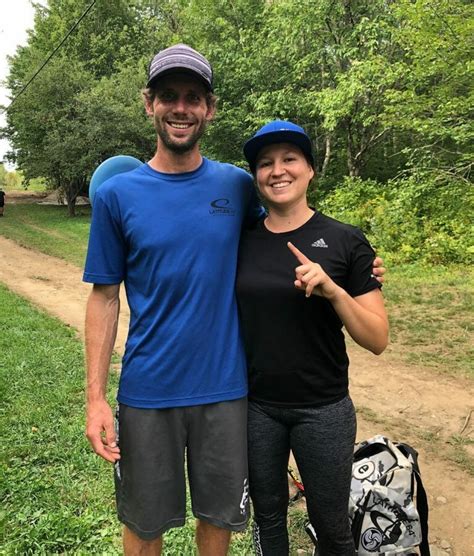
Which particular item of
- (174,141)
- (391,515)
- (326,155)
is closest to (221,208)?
(174,141)

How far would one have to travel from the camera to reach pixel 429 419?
4.00 metres

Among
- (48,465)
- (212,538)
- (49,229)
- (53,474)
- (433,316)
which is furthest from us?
(49,229)

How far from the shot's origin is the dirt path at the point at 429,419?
2791mm

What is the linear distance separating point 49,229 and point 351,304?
16.7m

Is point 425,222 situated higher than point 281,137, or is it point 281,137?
point 281,137

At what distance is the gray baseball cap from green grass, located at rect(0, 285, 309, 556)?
225cm

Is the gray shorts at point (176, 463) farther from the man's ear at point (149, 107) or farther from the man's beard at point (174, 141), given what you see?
the man's ear at point (149, 107)

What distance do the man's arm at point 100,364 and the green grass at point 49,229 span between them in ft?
30.9

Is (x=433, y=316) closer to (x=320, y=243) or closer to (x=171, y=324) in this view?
(x=320, y=243)

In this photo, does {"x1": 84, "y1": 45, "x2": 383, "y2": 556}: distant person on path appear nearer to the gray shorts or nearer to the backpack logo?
the gray shorts

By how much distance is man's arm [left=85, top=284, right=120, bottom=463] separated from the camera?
6.11ft

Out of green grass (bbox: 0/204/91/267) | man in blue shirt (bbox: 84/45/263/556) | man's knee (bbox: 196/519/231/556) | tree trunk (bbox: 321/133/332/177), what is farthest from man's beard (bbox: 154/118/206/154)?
tree trunk (bbox: 321/133/332/177)

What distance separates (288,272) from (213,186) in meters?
0.46

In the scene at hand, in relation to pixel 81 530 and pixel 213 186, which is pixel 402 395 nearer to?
pixel 81 530
